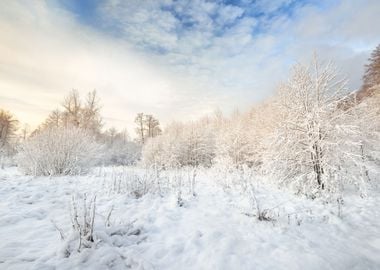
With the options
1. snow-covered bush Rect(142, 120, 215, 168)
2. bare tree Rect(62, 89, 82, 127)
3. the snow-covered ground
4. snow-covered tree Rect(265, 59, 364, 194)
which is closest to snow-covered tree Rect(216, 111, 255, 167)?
snow-covered bush Rect(142, 120, 215, 168)

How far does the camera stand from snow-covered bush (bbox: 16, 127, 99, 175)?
1088cm

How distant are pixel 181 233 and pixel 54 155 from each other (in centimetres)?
889

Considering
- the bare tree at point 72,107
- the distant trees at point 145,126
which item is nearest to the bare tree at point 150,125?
the distant trees at point 145,126

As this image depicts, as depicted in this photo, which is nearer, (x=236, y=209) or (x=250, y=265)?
(x=250, y=265)

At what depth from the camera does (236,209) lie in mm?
6270

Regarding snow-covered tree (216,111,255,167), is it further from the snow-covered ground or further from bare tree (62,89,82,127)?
bare tree (62,89,82,127)

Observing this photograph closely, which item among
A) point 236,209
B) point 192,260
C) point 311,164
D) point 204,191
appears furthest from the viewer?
point 311,164

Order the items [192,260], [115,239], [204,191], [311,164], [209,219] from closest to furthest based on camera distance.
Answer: [192,260] < [115,239] < [209,219] < [204,191] < [311,164]

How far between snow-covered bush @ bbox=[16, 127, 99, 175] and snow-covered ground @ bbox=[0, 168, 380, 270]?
3.64m

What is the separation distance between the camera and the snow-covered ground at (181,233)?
337cm

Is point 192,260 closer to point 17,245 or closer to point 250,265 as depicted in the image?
point 250,265

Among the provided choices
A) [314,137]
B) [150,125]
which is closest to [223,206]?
[314,137]

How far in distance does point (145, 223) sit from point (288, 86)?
847 cm

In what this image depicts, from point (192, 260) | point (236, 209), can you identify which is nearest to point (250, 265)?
point (192, 260)
